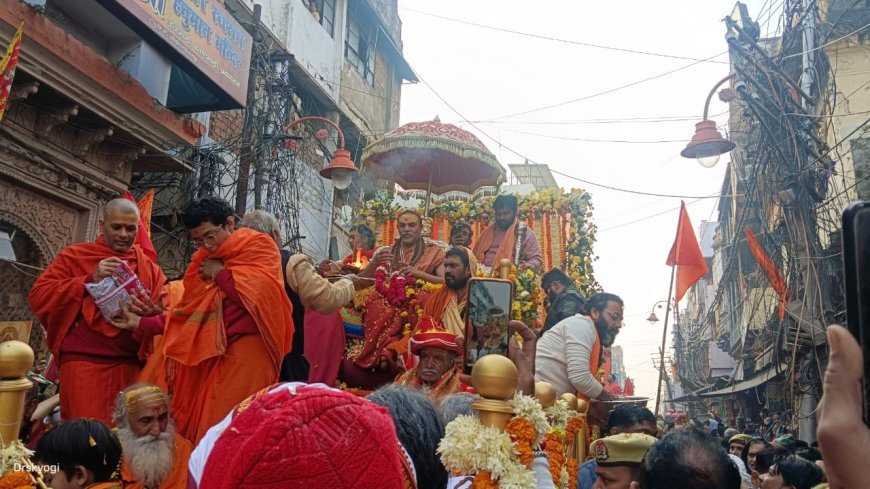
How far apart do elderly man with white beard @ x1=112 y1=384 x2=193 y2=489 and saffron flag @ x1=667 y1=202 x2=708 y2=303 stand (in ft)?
29.6

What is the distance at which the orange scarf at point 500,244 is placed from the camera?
811 centimetres

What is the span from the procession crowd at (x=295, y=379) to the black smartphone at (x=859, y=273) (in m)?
0.03

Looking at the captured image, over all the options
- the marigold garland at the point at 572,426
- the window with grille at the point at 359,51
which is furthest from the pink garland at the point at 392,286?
the window with grille at the point at 359,51

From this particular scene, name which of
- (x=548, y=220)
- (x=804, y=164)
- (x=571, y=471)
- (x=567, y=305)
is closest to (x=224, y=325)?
(x=571, y=471)

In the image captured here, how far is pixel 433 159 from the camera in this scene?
35.3 ft

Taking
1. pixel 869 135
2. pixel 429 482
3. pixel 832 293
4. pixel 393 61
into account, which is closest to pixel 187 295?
pixel 429 482

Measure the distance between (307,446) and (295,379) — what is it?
2932 millimetres

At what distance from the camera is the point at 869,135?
1366 centimetres

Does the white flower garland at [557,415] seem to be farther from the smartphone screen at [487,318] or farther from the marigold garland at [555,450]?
the smartphone screen at [487,318]

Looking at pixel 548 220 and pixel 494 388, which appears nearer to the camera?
pixel 494 388

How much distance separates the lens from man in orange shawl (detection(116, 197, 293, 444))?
3516 millimetres

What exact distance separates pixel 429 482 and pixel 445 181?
970cm

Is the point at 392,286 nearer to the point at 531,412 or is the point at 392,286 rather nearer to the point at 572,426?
the point at 572,426

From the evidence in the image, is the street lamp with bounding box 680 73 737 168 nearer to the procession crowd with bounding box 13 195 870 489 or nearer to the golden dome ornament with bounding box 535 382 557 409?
the procession crowd with bounding box 13 195 870 489
